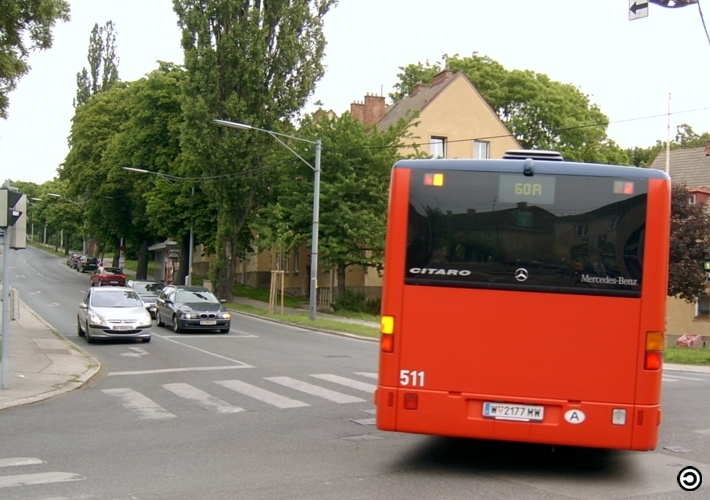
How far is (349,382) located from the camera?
51.6 feet

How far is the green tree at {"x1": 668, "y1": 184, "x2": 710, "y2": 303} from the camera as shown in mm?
35250

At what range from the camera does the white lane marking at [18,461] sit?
8.62 meters

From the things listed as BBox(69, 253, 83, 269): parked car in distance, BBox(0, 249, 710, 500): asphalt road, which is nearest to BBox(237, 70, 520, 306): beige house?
BBox(0, 249, 710, 500): asphalt road

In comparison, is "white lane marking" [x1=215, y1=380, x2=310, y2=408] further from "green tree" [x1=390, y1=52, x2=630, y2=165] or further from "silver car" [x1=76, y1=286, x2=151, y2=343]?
"green tree" [x1=390, y1=52, x2=630, y2=165]

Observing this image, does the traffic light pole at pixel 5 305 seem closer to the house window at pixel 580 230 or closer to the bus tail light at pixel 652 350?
the house window at pixel 580 230

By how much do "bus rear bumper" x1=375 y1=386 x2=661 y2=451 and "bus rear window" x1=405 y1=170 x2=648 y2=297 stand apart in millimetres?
1040

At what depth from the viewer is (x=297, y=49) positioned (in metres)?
41.6

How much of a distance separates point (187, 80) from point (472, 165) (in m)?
36.2

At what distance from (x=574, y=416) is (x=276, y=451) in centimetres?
338

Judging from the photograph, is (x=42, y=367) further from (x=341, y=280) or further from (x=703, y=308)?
(x=703, y=308)

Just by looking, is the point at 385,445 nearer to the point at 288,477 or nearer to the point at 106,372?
the point at 288,477

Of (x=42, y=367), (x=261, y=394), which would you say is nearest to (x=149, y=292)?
(x=42, y=367)

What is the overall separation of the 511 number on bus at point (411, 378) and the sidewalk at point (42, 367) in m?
7.45

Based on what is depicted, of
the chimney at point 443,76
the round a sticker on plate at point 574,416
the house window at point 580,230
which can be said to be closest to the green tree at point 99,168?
the chimney at point 443,76
